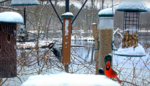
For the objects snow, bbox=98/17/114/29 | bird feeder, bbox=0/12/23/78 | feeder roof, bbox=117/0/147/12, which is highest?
feeder roof, bbox=117/0/147/12

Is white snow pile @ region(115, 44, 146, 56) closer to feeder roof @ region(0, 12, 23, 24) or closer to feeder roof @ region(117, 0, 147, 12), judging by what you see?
feeder roof @ region(117, 0, 147, 12)

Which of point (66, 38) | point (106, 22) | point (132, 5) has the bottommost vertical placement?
point (66, 38)

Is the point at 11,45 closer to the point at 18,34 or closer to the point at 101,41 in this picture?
the point at 18,34

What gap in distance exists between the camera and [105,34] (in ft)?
10.9

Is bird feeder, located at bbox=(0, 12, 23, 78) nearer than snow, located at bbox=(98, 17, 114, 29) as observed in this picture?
Yes

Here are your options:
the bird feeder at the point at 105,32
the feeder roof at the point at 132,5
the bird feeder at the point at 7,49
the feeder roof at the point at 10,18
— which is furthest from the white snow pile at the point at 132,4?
the bird feeder at the point at 7,49

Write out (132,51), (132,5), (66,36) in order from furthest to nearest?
(66,36) < (132,51) < (132,5)

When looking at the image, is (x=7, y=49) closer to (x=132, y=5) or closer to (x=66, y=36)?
(x=66, y=36)

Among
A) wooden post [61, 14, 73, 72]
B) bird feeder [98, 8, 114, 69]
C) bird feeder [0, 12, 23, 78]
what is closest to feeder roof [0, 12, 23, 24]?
bird feeder [0, 12, 23, 78]

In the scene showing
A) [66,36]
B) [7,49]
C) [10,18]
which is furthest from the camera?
[7,49]

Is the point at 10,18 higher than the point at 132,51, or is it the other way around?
the point at 10,18

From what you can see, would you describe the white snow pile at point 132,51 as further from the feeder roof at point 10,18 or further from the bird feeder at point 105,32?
the feeder roof at point 10,18

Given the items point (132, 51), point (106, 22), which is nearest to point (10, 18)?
point (106, 22)

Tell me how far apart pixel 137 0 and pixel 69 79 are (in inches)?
55.3
